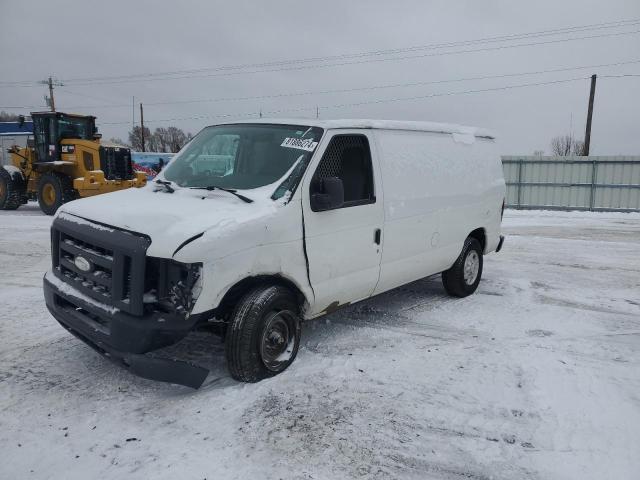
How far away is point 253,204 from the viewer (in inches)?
144

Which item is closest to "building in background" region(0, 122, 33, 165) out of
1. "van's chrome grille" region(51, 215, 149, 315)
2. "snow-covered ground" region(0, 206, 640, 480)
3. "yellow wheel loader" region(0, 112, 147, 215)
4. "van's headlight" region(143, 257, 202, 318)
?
"yellow wheel loader" region(0, 112, 147, 215)

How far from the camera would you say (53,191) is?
49.4ft

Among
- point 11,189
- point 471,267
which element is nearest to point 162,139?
point 11,189

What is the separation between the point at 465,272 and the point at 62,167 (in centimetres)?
1367

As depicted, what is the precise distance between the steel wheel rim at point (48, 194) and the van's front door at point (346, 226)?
45.0ft

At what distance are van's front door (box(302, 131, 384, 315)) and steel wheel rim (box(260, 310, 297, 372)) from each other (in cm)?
30

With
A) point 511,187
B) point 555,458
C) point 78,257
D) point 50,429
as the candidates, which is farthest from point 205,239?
point 511,187

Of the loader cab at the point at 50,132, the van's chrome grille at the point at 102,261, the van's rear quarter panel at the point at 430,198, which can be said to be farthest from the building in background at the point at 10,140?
the van's rear quarter panel at the point at 430,198

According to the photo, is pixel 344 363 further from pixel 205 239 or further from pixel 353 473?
pixel 205 239

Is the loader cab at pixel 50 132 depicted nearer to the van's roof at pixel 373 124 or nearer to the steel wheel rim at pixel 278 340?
the van's roof at pixel 373 124

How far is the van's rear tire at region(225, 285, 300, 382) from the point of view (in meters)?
3.53

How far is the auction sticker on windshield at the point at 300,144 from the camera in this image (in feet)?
13.3

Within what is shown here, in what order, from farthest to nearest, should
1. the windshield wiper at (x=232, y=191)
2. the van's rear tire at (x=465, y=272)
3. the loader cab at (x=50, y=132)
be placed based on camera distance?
the loader cab at (x=50, y=132) < the van's rear tire at (x=465, y=272) < the windshield wiper at (x=232, y=191)

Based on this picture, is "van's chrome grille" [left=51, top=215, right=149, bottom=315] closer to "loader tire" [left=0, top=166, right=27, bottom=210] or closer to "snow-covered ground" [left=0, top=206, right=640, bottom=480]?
"snow-covered ground" [left=0, top=206, right=640, bottom=480]
